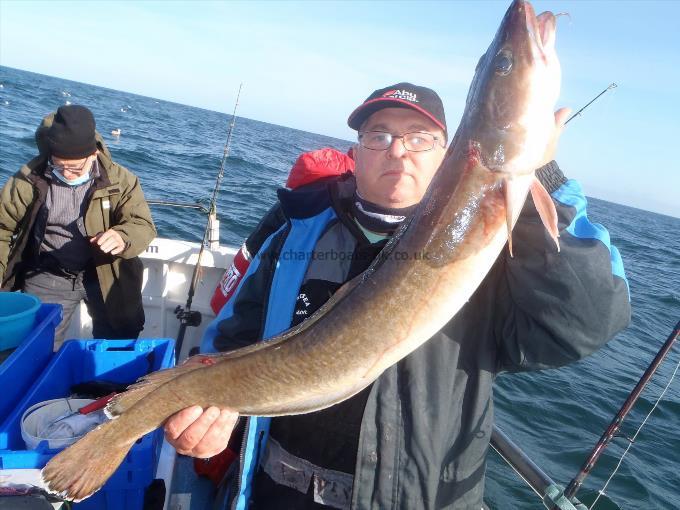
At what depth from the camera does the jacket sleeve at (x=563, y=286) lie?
2.00 metres

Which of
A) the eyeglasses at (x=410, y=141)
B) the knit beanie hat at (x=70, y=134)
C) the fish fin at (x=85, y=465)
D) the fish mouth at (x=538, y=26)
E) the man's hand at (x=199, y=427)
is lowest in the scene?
the fish fin at (x=85, y=465)

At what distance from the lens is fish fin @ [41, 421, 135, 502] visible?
232 cm

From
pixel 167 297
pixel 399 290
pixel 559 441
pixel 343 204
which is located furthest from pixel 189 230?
pixel 399 290

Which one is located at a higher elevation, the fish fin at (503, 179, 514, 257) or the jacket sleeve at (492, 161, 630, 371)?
the fish fin at (503, 179, 514, 257)

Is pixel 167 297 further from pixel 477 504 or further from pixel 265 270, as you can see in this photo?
pixel 477 504

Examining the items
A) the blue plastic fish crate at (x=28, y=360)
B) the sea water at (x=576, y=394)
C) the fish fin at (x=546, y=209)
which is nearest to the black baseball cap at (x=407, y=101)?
the fish fin at (x=546, y=209)

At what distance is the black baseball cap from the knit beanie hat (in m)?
3.22

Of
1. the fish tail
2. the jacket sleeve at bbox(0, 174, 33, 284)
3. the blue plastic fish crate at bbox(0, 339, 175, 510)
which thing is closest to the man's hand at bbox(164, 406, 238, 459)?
the fish tail

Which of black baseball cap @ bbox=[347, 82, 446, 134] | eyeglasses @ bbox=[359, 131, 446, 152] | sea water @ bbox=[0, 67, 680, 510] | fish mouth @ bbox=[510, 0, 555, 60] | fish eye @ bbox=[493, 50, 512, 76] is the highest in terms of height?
fish mouth @ bbox=[510, 0, 555, 60]

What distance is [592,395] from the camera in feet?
30.2

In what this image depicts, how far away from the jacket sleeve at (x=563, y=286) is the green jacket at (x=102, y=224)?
407cm

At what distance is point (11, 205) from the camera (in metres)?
4.77

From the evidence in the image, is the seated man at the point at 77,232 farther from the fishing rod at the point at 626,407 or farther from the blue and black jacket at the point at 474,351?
the fishing rod at the point at 626,407

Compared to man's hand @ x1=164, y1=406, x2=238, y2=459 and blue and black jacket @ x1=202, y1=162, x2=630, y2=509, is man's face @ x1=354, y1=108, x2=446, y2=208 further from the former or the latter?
man's hand @ x1=164, y1=406, x2=238, y2=459
